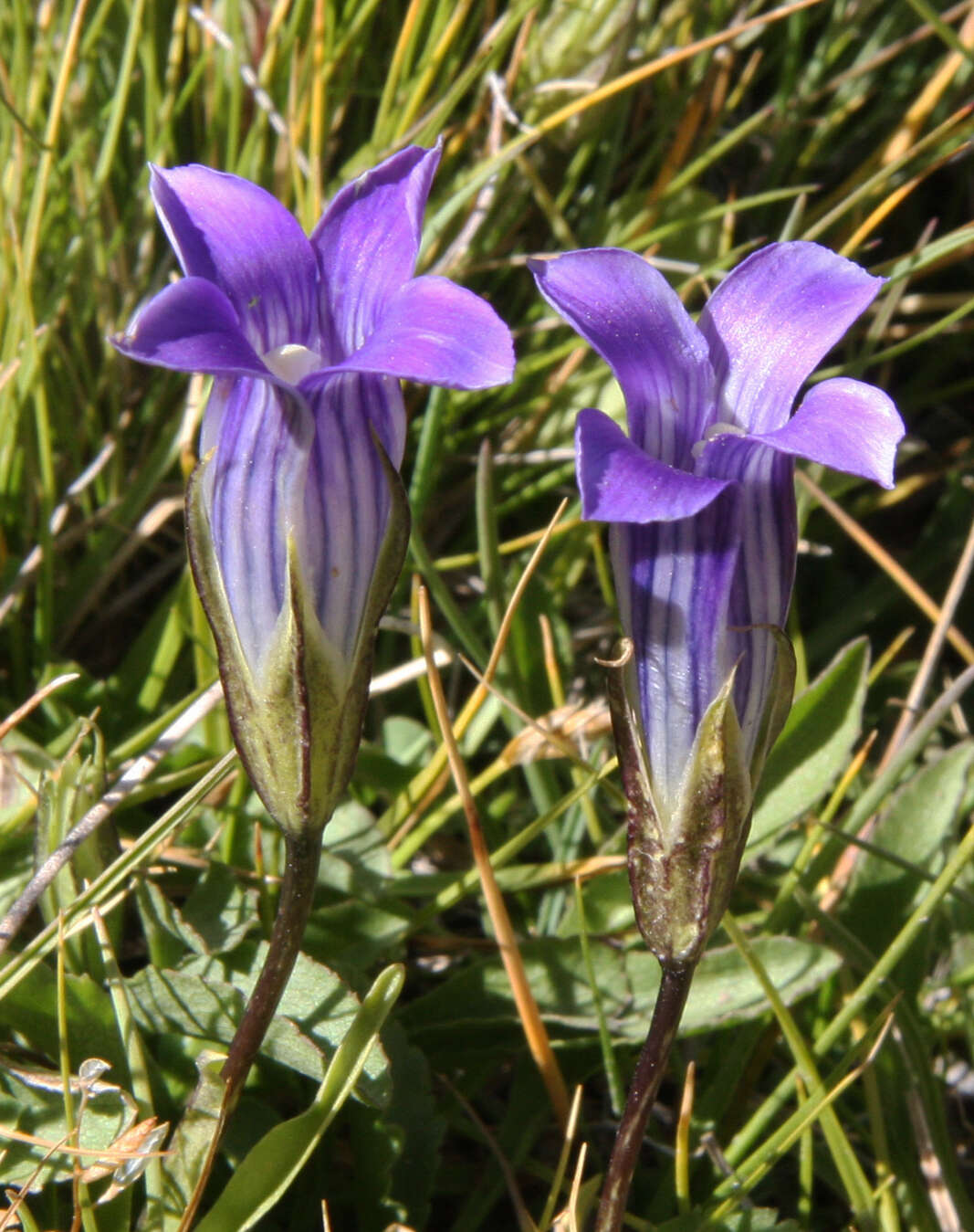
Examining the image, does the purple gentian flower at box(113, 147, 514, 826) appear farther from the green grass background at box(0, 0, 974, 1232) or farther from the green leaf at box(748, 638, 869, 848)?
the green leaf at box(748, 638, 869, 848)

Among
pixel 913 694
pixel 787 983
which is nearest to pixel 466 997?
pixel 787 983

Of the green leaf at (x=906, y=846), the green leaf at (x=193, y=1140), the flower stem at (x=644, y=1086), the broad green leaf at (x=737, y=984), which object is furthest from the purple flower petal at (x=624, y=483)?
the green leaf at (x=906, y=846)

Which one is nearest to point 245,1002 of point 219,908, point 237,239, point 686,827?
point 219,908

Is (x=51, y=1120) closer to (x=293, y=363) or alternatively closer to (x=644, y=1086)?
(x=644, y=1086)

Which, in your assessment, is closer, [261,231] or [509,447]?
[261,231]

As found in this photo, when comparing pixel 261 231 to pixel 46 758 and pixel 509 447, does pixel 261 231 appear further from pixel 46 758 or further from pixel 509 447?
pixel 509 447

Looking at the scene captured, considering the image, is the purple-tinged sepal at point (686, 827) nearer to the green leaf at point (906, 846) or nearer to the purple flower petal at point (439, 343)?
the purple flower petal at point (439, 343)
